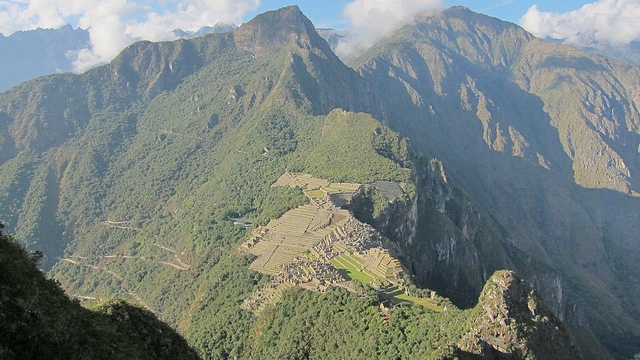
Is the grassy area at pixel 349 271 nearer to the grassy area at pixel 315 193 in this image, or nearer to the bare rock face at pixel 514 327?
the bare rock face at pixel 514 327

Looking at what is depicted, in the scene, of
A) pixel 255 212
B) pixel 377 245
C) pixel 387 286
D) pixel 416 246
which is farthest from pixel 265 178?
pixel 387 286

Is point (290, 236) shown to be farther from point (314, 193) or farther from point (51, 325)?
point (51, 325)

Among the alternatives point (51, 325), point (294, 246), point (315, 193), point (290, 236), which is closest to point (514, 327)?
point (51, 325)

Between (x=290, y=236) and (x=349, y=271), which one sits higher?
(x=349, y=271)

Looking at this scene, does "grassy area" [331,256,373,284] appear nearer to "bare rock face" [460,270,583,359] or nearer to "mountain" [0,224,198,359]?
"bare rock face" [460,270,583,359]

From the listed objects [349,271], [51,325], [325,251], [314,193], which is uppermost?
[51,325]

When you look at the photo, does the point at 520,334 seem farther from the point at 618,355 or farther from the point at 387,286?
the point at 618,355

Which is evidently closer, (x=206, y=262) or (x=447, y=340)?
(x=447, y=340)
